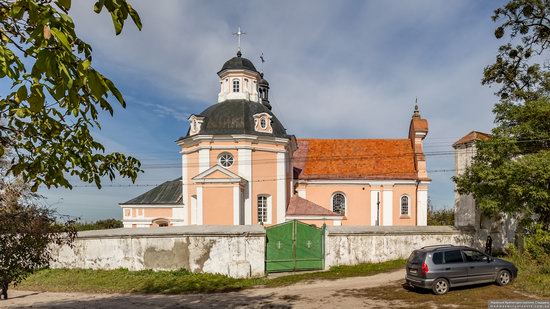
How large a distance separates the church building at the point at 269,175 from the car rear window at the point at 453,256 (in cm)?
1459

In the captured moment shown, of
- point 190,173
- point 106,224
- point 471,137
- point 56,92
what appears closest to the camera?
point 56,92

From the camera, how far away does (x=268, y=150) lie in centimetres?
2781

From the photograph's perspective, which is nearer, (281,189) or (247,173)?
(247,173)

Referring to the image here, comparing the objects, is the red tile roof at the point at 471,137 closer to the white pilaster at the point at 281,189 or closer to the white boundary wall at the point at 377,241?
the white boundary wall at the point at 377,241

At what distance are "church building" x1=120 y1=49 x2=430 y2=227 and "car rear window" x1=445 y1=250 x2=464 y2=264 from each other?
14.6 meters

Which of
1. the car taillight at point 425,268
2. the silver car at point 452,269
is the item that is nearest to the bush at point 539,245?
the silver car at point 452,269

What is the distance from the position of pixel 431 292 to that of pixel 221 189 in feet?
49.6

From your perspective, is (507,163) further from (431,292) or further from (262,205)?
(262,205)

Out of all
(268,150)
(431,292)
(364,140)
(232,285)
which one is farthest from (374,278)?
(364,140)

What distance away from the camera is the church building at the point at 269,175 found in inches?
Result: 1045

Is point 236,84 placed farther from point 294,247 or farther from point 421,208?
point 421,208

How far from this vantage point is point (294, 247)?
1761 centimetres

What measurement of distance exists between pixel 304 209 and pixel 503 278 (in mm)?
16101

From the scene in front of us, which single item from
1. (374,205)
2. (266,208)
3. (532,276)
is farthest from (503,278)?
(374,205)
